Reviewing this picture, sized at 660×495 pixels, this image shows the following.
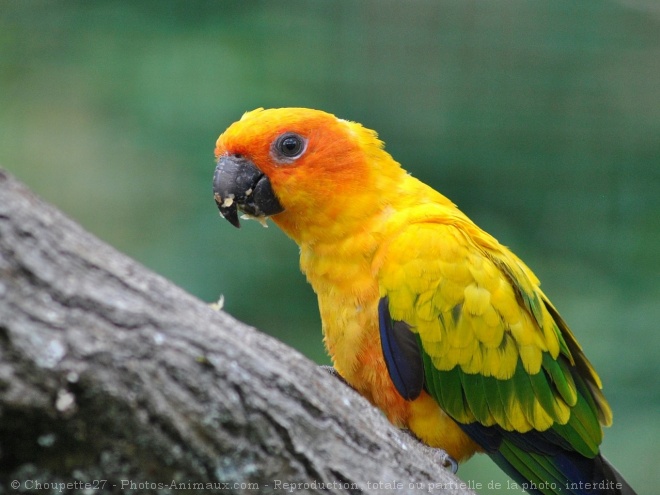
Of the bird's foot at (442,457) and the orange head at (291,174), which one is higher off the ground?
the orange head at (291,174)

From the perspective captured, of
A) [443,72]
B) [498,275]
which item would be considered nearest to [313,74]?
[443,72]

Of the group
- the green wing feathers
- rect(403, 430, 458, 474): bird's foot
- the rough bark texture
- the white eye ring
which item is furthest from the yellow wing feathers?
the rough bark texture

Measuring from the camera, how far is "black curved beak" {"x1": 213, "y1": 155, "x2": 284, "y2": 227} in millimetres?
2762

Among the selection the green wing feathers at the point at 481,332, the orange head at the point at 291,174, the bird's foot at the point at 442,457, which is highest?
the orange head at the point at 291,174

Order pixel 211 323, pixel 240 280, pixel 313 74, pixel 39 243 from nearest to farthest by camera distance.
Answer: pixel 39 243, pixel 211 323, pixel 240 280, pixel 313 74

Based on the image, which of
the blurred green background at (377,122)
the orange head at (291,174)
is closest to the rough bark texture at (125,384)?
the orange head at (291,174)

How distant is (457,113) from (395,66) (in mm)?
599

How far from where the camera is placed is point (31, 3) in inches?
230

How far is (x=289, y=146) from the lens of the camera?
2.79 m

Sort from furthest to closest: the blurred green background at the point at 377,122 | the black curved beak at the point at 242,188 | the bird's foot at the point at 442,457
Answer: the blurred green background at the point at 377,122 → the black curved beak at the point at 242,188 → the bird's foot at the point at 442,457

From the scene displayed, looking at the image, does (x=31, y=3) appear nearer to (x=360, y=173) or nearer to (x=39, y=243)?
(x=360, y=173)

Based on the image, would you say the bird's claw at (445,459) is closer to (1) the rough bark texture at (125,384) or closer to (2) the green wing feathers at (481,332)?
(2) the green wing feathers at (481,332)

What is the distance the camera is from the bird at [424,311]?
260 cm

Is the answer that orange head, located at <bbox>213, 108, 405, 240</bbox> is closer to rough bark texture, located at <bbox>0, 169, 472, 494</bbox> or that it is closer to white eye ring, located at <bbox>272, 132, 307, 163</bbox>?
white eye ring, located at <bbox>272, 132, 307, 163</bbox>
